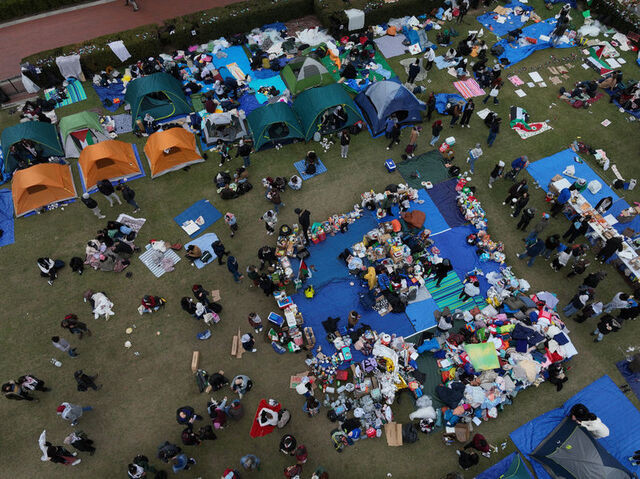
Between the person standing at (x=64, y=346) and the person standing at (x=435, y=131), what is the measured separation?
18762 millimetres

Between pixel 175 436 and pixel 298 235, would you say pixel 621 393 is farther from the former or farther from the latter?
pixel 175 436

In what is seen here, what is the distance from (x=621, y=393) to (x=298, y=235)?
13693mm

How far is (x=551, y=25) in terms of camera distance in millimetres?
26219

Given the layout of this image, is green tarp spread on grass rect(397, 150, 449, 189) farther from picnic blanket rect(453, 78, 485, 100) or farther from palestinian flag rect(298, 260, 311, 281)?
palestinian flag rect(298, 260, 311, 281)

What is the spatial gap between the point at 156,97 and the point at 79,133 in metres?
4.36

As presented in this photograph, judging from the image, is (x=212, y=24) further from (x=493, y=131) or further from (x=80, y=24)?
(x=493, y=131)

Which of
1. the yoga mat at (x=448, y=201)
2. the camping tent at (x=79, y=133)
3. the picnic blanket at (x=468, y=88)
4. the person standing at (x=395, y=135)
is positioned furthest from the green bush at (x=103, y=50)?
the yoga mat at (x=448, y=201)

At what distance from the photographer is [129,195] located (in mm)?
17734

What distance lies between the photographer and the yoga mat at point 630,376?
14.6 meters

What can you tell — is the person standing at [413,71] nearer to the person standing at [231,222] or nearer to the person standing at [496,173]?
the person standing at [496,173]

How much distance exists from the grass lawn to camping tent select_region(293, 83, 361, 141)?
119 centimetres

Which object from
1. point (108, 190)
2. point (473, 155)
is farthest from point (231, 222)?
point (473, 155)

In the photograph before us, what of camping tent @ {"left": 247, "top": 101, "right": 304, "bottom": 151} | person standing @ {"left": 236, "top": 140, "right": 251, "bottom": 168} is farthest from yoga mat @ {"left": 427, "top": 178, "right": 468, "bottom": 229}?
person standing @ {"left": 236, "top": 140, "right": 251, "bottom": 168}

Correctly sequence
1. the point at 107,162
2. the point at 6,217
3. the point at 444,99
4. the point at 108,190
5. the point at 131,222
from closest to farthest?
the point at 108,190, the point at 131,222, the point at 6,217, the point at 107,162, the point at 444,99
